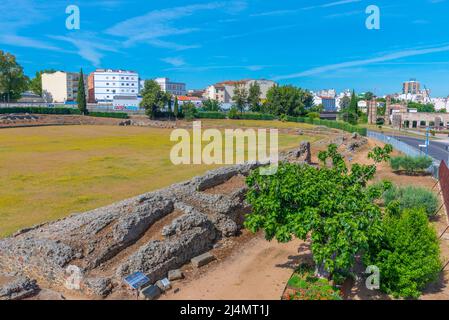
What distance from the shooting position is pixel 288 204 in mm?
12867

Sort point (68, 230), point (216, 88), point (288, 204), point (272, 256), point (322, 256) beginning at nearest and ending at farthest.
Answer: point (322, 256), point (288, 204), point (68, 230), point (272, 256), point (216, 88)

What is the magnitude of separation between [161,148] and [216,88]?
390ft

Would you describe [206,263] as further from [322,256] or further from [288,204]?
[322,256]

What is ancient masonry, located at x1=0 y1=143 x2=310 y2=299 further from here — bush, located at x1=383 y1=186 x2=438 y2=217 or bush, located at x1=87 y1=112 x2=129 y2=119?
bush, located at x1=87 y1=112 x2=129 y2=119

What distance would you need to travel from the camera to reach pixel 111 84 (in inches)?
6122

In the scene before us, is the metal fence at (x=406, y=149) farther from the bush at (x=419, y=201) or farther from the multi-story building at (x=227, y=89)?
the multi-story building at (x=227, y=89)

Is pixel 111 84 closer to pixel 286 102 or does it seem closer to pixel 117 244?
pixel 286 102

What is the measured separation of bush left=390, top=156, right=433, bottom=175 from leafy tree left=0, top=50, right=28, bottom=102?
3993 inches

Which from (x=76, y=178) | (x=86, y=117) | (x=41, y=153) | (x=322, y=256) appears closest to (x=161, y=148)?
(x=41, y=153)

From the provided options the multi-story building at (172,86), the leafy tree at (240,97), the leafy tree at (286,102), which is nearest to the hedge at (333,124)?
the leafy tree at (286,102)

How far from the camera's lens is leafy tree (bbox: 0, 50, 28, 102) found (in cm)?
10181

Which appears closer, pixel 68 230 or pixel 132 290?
pixel 132 290

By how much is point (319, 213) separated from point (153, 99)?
8423cm

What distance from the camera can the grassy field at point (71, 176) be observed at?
20.7 m
